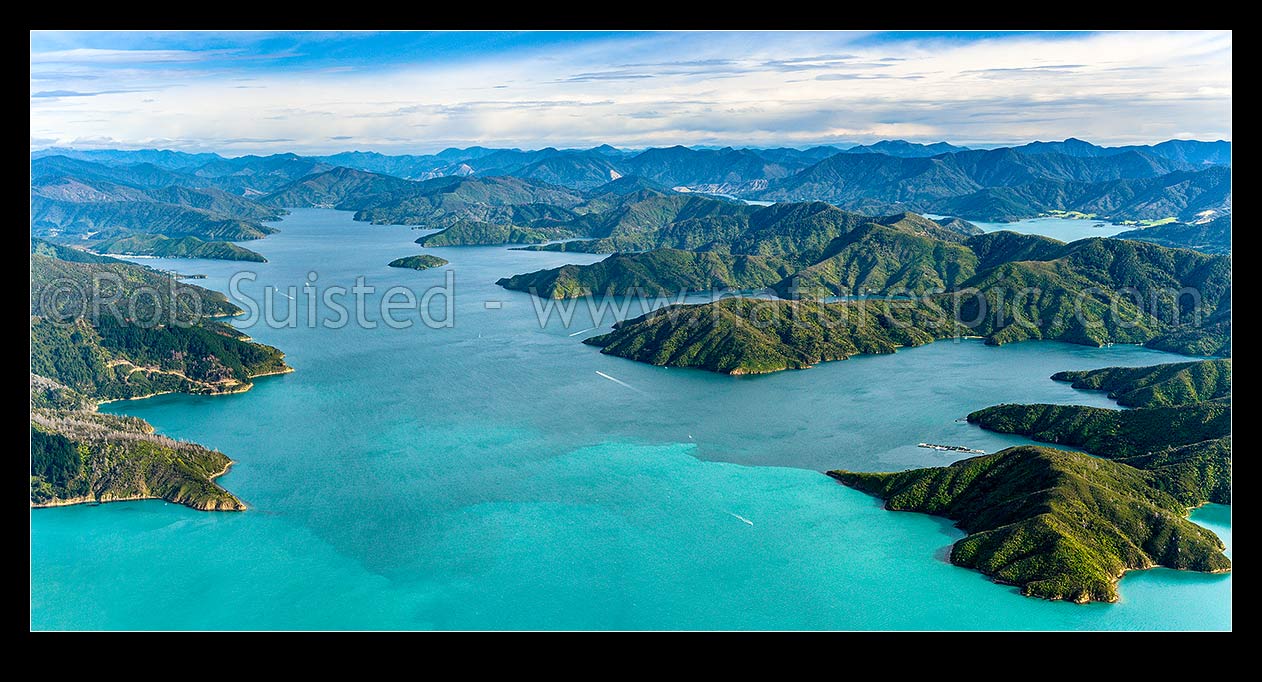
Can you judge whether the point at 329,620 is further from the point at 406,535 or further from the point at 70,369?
the point at 70,369

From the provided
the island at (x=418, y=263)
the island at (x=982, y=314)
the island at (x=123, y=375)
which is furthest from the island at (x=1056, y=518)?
the island at (x=418, y=263)

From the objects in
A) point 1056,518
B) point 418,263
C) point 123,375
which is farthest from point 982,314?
point 418,263

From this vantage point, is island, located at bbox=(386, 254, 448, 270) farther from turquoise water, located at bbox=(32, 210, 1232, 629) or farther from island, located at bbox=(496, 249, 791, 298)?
turquoise water, located at bbox=(32, 210, 1232, 629)

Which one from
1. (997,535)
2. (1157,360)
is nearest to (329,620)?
(997,535)

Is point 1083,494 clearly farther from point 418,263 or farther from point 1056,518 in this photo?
point 418,263

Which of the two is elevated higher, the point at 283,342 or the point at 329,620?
the point at 283,342

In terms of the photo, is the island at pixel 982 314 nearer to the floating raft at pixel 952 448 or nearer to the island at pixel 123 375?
the floating raft at pixel 952 448

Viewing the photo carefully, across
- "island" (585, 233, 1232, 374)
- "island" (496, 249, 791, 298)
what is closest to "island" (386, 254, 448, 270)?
"island" (496, 249, 791, 298)
